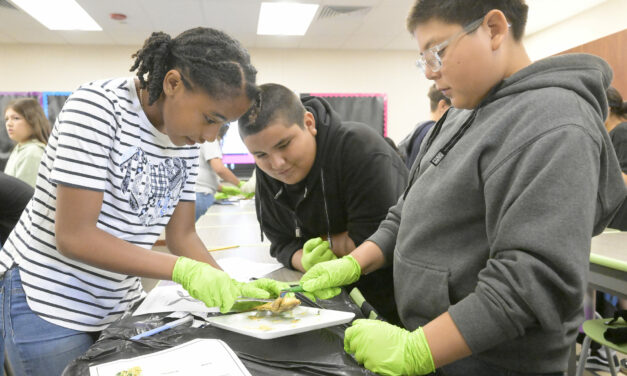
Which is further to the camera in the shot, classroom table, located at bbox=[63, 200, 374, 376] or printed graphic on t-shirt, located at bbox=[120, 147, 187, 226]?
printed graphic on t-shirt, located at bbox=[120, 147, 187, 226]

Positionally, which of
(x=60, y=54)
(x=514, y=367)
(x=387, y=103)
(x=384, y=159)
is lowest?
(x=514, y=367)

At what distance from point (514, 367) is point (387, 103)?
6167mm

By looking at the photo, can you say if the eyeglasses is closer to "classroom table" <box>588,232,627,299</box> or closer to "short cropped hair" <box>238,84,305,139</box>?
"short cropped hair" <box>238,84,305,139</box>

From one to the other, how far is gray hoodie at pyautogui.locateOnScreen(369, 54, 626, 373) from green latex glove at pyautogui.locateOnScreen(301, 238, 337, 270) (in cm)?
44

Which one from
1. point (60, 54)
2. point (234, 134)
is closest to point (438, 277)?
point (234, 134)

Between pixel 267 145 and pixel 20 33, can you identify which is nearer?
pixel 267 145

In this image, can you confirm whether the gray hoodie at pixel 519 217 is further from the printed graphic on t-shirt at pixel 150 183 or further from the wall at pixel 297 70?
the wall at pixel 297 70

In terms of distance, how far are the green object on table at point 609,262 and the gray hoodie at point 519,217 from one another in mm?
929

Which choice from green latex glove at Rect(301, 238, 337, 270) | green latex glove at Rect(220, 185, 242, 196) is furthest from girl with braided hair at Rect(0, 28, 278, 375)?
green latex glove at Rect(220, 185, 242, 196)

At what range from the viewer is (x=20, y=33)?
530cm

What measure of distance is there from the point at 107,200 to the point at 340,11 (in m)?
4.32

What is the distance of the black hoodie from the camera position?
4.57 feet

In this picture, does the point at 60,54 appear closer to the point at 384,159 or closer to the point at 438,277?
the point at 384,159

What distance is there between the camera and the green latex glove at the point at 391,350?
0.70 m
